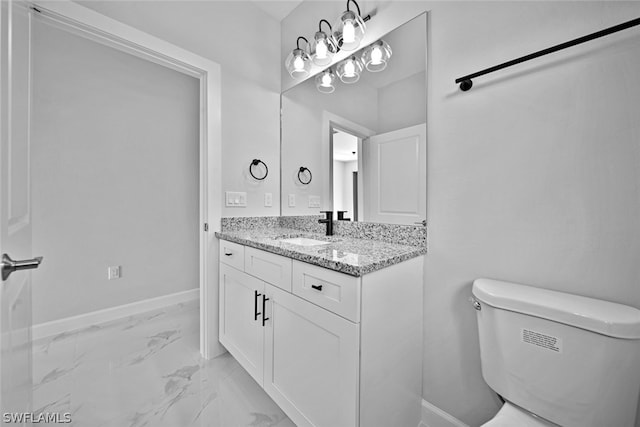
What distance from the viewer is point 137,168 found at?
2523 millimetres

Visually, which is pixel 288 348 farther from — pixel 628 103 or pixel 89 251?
pixel 89 251

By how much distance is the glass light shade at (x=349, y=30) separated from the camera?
1.42 m

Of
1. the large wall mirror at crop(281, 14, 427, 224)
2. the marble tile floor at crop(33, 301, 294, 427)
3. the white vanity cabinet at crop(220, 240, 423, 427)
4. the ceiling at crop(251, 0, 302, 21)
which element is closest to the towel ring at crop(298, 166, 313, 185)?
the large wall mirror at crop(281, 14, 427, 224)

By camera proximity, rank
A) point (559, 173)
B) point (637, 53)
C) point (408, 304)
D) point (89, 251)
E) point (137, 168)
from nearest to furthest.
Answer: point (637, 53) → point (559, 173) → point (408, 304) → point (89, 251) → point (137, 168)

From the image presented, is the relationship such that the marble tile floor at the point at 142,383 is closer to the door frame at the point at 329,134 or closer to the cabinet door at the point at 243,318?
the cabinet door at the point at 243,318

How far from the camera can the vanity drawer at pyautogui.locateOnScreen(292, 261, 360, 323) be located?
2.89 feet

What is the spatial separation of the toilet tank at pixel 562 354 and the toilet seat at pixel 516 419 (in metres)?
0.03

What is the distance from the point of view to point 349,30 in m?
1.44

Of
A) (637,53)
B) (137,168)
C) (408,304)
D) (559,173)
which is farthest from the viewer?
(137,168)

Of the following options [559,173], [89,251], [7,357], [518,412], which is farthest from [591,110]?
[89,251]

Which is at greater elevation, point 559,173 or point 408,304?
point 559,173

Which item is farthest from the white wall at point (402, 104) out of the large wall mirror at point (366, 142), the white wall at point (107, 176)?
the white wall at point (107, 176)

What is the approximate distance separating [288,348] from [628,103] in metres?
1.50

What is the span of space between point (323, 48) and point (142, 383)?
7.79 feet
